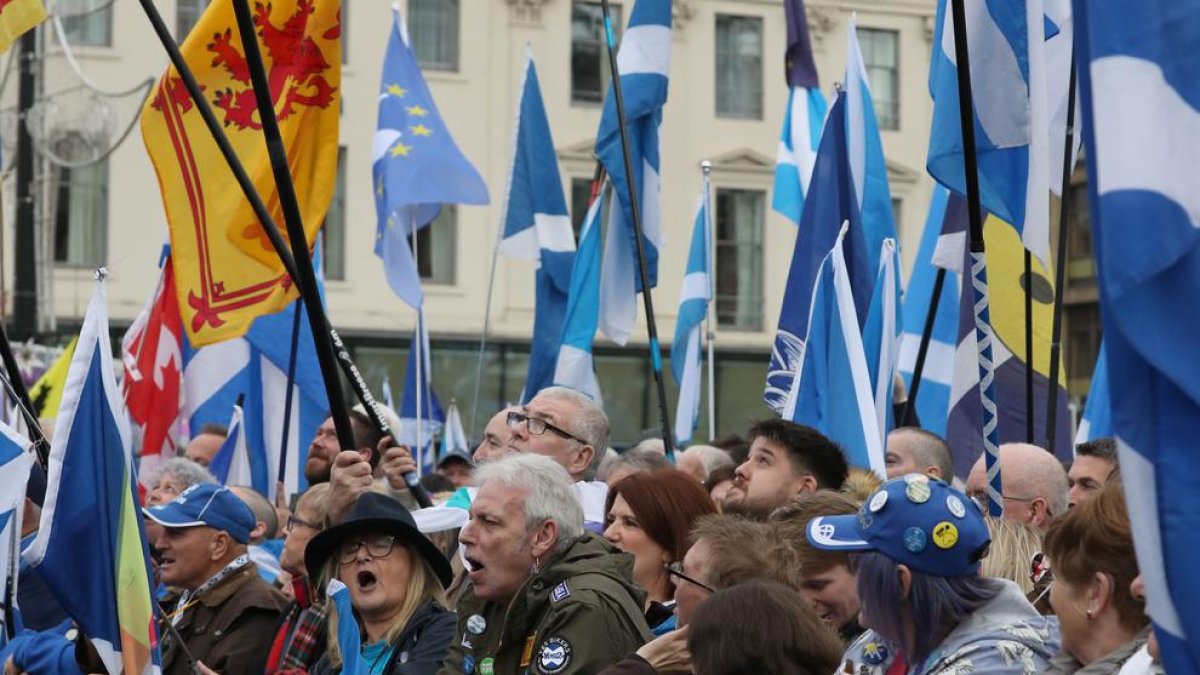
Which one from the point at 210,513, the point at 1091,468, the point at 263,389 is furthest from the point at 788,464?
the point at 263,389

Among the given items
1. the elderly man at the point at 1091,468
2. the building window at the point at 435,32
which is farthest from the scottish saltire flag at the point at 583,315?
the building window at the point at 435,32

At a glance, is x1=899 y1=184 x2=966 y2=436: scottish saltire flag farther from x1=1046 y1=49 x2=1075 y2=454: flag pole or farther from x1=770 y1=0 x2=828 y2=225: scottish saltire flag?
x1=1046 y1=49 x2=1075 y2=454: flag pole

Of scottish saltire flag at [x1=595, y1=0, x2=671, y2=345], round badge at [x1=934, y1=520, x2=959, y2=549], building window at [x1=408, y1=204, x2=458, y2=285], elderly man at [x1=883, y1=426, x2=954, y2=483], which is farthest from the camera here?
building window at [x1=408, y1=204, x2=458, y2=285]

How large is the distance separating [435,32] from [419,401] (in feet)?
62.5

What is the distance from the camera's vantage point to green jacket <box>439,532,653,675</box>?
528cm

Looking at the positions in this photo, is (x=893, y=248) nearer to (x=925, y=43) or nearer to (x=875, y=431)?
(x=875, y=431)

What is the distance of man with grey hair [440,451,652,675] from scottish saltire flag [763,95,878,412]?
3181mm

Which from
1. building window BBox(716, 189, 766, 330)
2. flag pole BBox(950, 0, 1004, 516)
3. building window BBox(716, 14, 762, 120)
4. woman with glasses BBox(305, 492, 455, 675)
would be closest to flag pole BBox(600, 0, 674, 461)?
woman with glasses BBox(305, 492, 455, 675)

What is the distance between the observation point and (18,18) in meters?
7.74

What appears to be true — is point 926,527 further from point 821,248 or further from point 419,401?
point 419,401

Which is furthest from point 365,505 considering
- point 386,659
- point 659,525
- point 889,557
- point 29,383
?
point 29,383

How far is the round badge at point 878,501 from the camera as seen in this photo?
4480 mm

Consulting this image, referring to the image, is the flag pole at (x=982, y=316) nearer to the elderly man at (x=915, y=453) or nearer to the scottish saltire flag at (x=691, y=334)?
the elderly man at (x=915, y=453)

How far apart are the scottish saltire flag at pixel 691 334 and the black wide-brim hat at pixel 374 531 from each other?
24.7ft
